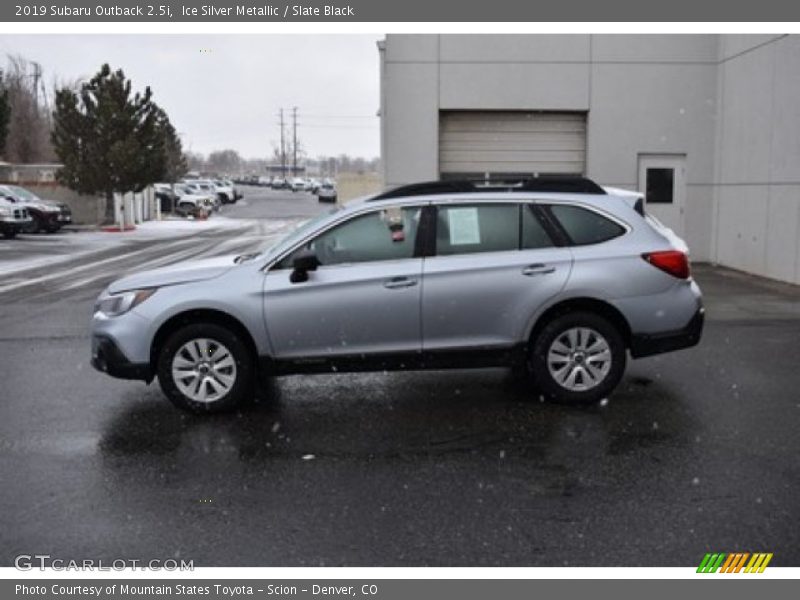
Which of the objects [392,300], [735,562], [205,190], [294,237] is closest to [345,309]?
[392,300]

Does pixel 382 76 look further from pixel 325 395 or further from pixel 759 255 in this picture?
pixel 325 395

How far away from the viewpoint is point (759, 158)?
48.7 feet

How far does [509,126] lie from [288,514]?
13.2 metres

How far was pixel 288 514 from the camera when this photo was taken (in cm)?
455

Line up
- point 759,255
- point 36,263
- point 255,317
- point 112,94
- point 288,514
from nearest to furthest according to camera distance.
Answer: point 288,514 < point 255,317 < point 759,255 < point 36,263 < point 112,94

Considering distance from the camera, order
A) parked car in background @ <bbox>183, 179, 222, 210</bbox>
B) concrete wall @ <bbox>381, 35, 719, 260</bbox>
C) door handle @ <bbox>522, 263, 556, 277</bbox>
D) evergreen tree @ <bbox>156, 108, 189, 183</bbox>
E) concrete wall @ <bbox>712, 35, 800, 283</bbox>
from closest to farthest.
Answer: door handle @ <bbox>522, 263, 556, 277</bbox>, concrete wall @ <bbox>712, 35, 800, 283</bbox>, concrete wall @ <bbox>381, 35, 719, 260</bbox>, evergreen tree @ <bbox>156, 108, 189, 183</bbox>, parked car in background @ <bbox>183, 179, 222, 210</bbox>

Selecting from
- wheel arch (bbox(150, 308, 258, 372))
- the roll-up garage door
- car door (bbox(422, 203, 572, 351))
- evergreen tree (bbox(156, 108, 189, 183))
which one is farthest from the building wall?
evergreen tree (bbox(156, 108, 189, 183))

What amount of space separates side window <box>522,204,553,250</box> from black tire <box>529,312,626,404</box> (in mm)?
594

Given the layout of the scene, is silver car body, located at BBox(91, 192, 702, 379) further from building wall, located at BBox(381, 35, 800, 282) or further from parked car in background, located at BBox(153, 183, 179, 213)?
parked car in background, located at BBox(153, 183, 179, 213)

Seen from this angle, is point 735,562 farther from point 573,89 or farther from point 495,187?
point 573,89

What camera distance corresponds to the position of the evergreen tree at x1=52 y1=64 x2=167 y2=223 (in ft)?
106

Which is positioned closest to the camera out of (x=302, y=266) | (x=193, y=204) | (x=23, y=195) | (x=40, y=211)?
(x=302, y=266)

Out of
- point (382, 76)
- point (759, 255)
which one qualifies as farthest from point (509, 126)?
point (759, 255)

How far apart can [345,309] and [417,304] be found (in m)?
0.55
